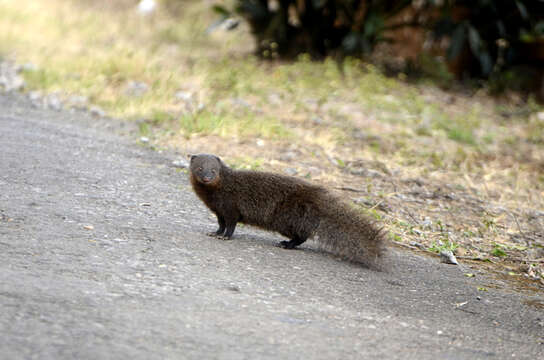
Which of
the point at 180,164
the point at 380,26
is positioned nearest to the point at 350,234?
the point at 180,164

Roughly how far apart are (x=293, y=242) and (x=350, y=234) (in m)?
0.50

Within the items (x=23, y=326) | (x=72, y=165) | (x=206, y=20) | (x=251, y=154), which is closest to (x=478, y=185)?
(x=251, y=154)

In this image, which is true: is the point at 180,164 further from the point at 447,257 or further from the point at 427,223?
the point at 447,257

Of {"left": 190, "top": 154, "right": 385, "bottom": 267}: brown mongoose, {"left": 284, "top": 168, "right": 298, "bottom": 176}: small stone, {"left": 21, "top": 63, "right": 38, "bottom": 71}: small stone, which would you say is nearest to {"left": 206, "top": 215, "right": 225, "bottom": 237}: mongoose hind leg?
{"left": 190, "top": 154, "right": 385, "bottom": 267}: brown mongoose

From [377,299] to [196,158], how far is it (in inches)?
69.1

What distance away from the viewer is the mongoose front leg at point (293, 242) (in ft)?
16.0

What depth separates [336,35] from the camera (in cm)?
1365

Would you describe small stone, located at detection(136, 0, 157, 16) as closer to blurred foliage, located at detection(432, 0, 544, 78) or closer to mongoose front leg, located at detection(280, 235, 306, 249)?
blurred foliage, located at detection(432, 0, 544, 78)

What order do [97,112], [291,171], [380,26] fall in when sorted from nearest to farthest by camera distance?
[291,171]
[97,112]
[380,26]

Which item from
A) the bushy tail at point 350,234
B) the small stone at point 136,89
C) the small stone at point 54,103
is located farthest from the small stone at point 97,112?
the bushy tail at point 350,234

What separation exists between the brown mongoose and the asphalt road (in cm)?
17

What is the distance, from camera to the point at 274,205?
15.9ft

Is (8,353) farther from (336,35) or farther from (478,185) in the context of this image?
(336,35)

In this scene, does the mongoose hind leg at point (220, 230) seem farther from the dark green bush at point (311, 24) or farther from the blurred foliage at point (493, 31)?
the blurred foliage at point (493, 31)
